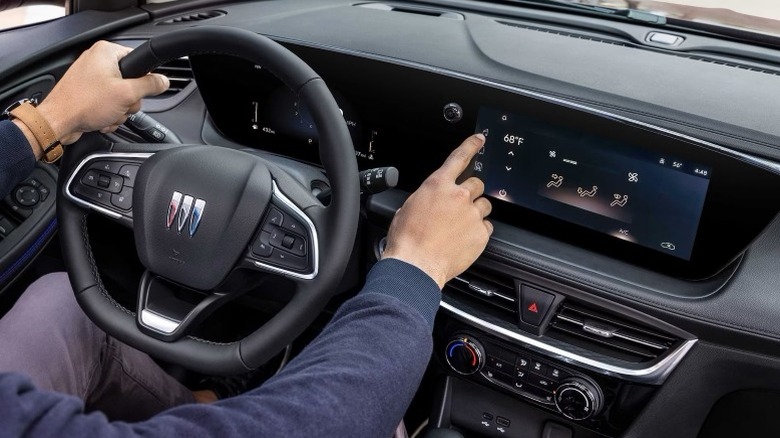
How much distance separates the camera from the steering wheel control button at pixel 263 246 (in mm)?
1242

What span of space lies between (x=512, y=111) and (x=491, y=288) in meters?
0.34

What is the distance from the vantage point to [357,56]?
1497 millimetres

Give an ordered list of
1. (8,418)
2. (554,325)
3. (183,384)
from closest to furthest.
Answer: (8,418) → (554,325) → (183,384)

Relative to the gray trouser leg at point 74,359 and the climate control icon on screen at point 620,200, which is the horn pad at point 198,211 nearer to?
the gray trouser leg at point 74,359

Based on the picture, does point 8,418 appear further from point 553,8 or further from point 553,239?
point 553,8

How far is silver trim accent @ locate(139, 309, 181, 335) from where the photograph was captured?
1251 mm

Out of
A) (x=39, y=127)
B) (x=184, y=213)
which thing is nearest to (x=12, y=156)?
(x=39, y=127)

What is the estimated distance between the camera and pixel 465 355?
1.53 m

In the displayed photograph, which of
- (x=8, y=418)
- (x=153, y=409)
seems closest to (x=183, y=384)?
(x=153, y=409)

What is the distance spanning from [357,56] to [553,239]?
1.70 ft

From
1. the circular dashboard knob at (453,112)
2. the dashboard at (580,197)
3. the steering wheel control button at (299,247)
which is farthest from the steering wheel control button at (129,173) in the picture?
the circular dashboard knob at (453,112)

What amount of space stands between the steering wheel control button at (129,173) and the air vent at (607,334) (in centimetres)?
80

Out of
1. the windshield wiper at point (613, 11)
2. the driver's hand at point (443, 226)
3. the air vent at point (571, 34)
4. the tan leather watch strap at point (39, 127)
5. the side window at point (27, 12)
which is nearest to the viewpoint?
the driver's hand at point (443, 226)

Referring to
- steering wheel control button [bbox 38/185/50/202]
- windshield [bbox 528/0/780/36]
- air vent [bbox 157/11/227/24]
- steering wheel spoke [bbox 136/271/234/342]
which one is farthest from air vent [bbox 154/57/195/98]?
windshield [bbox 528/0/780/36]
